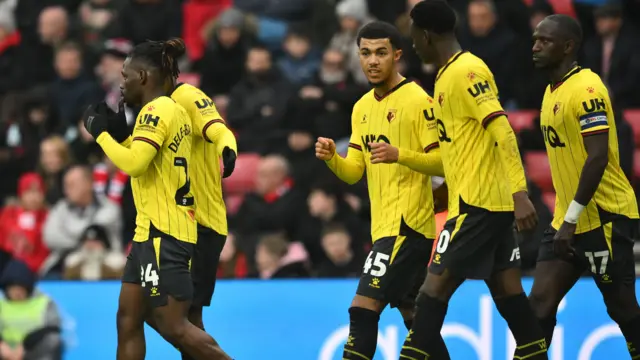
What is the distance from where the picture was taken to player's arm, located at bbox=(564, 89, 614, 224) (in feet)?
26.0

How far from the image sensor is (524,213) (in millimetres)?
7598

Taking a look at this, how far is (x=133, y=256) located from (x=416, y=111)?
1959mm

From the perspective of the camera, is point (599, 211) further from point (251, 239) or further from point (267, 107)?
point (267, 107)

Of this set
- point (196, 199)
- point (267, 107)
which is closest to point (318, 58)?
point (267, 107)

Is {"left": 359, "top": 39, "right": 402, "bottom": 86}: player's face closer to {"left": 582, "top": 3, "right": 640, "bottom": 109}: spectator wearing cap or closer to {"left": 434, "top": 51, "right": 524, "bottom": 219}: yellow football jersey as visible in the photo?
{"left": 434, "top": 51, "right": 524, "bottom": 219}: yellow football jersey

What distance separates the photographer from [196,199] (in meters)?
8.77

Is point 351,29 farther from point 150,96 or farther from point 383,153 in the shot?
point 383,153

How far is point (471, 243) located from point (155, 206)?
193 centimetres

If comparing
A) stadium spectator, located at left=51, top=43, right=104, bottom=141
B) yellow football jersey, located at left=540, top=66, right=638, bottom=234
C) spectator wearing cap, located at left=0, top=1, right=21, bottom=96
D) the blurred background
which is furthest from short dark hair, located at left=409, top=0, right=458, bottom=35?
spectator wearing cap, located at left=0, top=1, right=21, bottom=96

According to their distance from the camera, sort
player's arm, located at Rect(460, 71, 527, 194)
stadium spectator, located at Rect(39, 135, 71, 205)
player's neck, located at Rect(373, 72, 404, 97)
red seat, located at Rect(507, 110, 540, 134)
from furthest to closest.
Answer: stadium spectator, located at Rect(39, 135, 71, 205) < red seat, located at Rect(507, 110, 540, 134) < player's neck, located at Rect(373, 72, 404, 97) < player's arm, located at Rect(460, 71, 527, 194)

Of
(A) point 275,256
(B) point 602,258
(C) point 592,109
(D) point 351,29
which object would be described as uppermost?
(D) point 351,29

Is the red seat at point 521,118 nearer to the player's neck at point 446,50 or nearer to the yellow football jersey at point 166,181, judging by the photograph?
the player's neck at point 446,50

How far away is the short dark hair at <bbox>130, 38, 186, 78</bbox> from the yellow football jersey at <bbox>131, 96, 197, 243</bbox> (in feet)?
0.84

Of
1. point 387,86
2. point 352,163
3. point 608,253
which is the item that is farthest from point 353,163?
point 608,253
